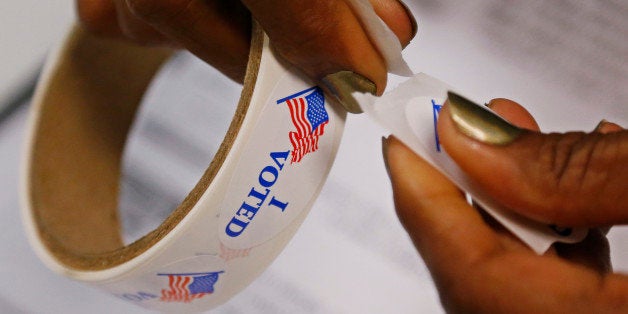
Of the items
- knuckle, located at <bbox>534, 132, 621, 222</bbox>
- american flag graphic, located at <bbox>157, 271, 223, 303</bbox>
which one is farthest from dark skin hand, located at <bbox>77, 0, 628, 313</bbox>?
american flag graphic, located at <bbox>157, 271, 223, 303</bbox>

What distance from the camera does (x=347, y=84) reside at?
1.03 feet

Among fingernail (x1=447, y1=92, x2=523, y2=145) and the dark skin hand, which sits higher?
fingernail (x1=447, y1=92, x2=523, y2=145)

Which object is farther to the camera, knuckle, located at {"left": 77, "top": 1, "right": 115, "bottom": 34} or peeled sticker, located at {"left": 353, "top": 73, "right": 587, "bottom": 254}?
knuckle, located at {"left": 77, "top": 1, "right": 115, "bottom": 34}

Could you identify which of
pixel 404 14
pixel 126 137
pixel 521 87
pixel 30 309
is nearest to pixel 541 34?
pixel 521 87

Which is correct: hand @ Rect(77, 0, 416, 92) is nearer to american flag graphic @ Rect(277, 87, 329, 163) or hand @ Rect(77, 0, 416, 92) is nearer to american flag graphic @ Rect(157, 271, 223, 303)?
american flag graphic @ Rect(277, 87, 329, 163)

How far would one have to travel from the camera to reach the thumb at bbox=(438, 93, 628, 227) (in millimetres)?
267

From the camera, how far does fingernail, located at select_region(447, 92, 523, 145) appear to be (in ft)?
0.93

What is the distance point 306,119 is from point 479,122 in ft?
0.28

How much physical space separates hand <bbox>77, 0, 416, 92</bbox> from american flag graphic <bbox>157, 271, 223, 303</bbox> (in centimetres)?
12

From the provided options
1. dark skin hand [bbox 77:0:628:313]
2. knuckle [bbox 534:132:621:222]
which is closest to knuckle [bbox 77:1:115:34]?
dark skin hand [bbox 77:0:628:313]

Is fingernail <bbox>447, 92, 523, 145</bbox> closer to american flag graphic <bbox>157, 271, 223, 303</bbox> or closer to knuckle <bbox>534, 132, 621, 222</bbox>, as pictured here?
knuckle <bbox>534, 132, 621, 222</bbox>

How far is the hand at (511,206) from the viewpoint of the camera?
26 cm

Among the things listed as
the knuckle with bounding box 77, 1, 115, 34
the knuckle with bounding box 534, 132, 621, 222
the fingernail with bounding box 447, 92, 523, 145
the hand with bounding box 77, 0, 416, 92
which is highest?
the knuckle with bounding box 77, 1, 115, 34

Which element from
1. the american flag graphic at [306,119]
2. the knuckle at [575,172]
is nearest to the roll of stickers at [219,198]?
the american flag graphic at [306,119]
